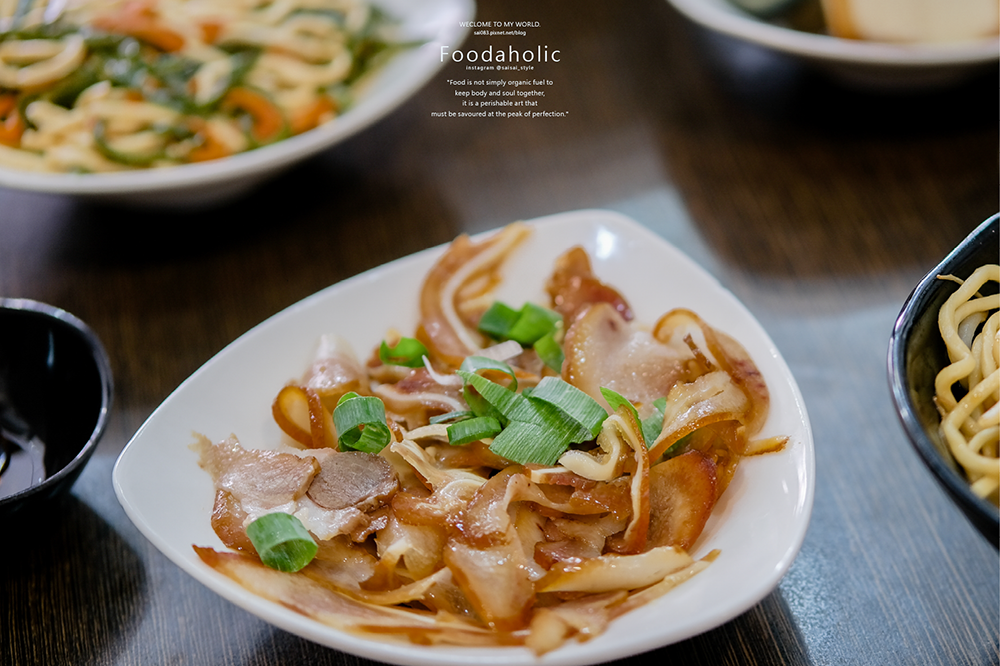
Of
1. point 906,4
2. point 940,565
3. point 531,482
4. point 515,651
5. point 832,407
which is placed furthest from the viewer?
point 906,4

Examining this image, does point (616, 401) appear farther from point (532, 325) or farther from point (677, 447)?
point (532, 325)

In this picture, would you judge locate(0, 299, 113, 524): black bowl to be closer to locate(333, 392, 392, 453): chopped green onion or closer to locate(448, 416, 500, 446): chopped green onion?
locate(333, 392, 392, 453): chopped green onion

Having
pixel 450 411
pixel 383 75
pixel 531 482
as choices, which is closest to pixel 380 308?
pixel 450 411

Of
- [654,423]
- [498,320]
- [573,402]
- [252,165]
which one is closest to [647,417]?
[654,423]

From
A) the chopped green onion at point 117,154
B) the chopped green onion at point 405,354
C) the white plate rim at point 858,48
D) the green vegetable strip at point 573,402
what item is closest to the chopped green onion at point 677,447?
the green vegetable strip at point 573,402

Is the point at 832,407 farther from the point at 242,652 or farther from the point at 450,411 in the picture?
the point at 242,652

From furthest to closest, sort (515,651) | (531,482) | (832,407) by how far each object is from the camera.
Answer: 1. (832,407)
2. (531,482)
3. (515,651)
